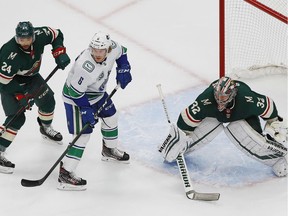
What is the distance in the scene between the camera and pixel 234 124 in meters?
5.12

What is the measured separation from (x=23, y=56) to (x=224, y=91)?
1178 mm

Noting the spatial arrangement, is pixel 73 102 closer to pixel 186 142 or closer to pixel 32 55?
pixel 32 55

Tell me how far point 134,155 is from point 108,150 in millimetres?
177

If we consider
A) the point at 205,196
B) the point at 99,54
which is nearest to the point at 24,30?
the point at 99,54

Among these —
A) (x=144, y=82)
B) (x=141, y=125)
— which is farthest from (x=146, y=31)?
(x=141, y=125)

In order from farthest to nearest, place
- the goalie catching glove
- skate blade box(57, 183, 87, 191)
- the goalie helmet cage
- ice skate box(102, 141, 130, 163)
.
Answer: the goalie helmet cage
ice skate box(102, 141, 130, 163)
skate blade box(57, 183, 87, 191)
the goalie catching glove

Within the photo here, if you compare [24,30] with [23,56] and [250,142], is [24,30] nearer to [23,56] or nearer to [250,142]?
[23,56]

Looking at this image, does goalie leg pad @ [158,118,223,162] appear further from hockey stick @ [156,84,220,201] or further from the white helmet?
the white helmet

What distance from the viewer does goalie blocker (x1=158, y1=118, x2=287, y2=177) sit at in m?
5.10

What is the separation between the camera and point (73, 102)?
16.5 ft

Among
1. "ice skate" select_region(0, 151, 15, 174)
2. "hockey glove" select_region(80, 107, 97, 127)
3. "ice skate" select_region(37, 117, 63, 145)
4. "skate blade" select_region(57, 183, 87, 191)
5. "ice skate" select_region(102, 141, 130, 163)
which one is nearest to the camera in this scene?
"hockey glove" select_region(80, 107, 97, 127)

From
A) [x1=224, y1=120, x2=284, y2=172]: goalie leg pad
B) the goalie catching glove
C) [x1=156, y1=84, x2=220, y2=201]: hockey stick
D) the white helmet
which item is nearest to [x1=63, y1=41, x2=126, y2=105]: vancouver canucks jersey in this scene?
the white helmet

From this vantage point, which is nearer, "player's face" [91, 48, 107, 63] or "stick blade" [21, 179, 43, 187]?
"player's face" [91, 48, 107, 63]

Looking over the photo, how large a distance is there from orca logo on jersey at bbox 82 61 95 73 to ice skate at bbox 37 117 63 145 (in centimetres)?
88
